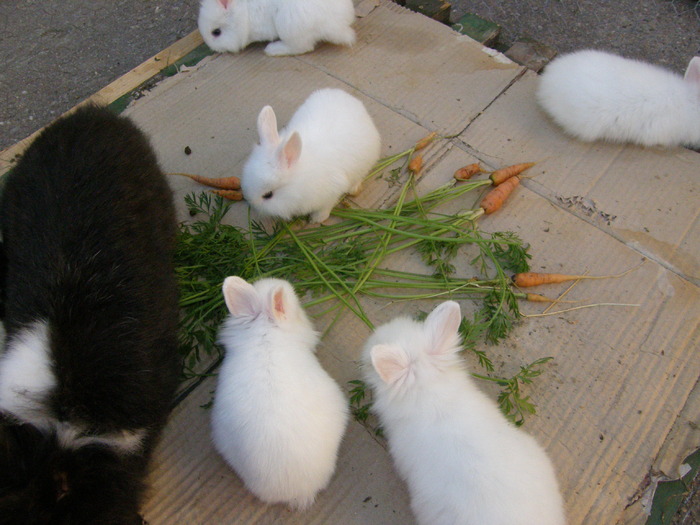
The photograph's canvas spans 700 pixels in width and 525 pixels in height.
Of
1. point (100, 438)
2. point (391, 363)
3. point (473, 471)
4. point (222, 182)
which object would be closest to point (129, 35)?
point (222, 182)

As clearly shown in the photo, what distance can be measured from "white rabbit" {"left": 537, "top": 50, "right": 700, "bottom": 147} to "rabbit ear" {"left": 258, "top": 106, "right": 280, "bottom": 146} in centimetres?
176

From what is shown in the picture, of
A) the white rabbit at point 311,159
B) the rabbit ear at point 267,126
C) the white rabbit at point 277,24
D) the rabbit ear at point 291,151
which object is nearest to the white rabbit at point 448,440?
the white rabbit at point 311,159

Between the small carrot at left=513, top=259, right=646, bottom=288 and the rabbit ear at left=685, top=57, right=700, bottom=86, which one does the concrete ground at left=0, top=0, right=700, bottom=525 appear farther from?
the small carrot at left=513, top=259, right=646, bottom=288

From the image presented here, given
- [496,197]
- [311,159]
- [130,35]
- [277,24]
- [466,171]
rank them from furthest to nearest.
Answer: [130,35]
[277,24]
[466,171]
[496,197]
[311,159]

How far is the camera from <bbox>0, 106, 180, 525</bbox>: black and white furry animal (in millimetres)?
1594

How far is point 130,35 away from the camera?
421cm

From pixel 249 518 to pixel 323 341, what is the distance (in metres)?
0.83

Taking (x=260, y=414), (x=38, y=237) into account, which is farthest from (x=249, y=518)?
(x=38, y=237)

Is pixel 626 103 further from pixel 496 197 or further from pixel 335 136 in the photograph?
pixel 335 136

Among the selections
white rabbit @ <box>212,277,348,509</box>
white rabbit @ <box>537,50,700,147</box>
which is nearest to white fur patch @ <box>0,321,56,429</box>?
white rabbit @ <box>212,277,348,509</box>

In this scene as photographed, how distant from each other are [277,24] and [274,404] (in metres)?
2.81

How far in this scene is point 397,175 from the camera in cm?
289

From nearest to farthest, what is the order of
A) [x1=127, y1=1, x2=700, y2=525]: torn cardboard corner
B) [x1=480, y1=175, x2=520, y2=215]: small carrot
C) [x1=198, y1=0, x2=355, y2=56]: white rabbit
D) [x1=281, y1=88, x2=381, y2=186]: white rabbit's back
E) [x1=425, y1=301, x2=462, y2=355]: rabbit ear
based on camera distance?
[x1=425, y1=301, x2=462, y2=355]: rabbit ear, [x1=127, y1=1, x2=700, y2=525]: torn cardboard corner, [x1=281, y1=88, x2=381, y2=186]: white rabbit's back, [x1=480, y1=175, x2=520, y2=215]: small carrot, [x1=198, y1=0, x2=355, y2=56]: white rabbit

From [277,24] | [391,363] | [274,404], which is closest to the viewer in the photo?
[274,404]
